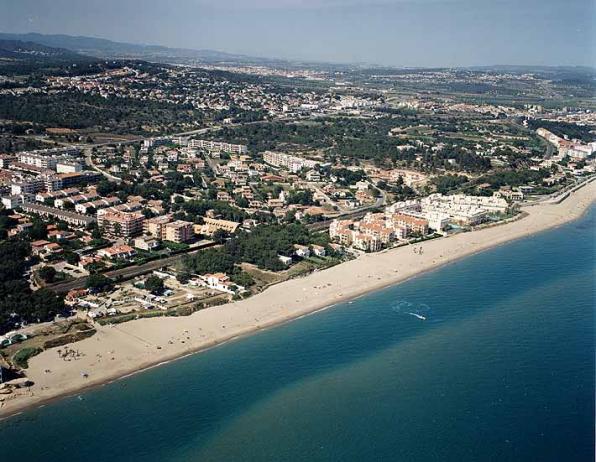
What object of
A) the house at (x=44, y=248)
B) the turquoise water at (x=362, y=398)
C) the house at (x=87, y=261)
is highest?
the house at (x=44, y=248)

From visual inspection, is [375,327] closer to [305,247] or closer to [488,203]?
[305,247]

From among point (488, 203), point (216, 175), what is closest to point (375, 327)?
point (488, 203)

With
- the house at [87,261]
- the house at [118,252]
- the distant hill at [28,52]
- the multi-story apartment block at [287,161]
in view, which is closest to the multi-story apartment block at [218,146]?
the multi-story apartment block at [287,161]

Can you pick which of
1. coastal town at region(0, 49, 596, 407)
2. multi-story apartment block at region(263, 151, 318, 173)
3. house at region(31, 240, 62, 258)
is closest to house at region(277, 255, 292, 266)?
coastal town at region(0, 49, 596, 407)

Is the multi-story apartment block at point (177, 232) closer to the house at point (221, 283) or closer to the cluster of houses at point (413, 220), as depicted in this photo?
the house at point (221, 283)

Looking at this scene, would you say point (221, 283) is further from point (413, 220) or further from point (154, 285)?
point (413, 220)
